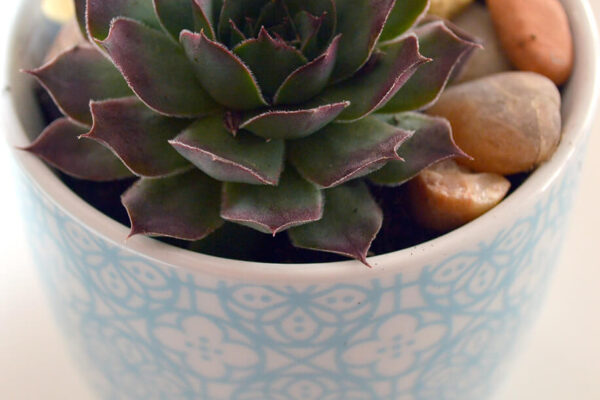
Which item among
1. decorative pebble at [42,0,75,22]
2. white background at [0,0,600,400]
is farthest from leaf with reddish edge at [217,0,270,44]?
white background at [0,0,600,400]

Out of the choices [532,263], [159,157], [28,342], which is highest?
[159,157]

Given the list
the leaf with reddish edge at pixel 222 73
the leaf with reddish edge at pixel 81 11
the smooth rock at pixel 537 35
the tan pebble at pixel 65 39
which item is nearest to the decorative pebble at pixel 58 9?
the tan pebble at pixel 65 39

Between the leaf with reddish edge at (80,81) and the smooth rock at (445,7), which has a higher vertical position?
the leaf with reddish edge at (80,81)

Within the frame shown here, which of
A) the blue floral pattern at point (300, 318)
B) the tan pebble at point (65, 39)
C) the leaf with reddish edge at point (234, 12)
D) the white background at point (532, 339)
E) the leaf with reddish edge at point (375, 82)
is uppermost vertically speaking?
the leaf with reddish edge at point (234, 12)

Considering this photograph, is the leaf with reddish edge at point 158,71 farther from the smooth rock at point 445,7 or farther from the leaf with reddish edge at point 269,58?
the smooth rock at point 445,7

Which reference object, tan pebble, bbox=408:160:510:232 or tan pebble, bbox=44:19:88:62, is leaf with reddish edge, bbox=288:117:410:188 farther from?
tan pebble, bbox=44:19:88:62

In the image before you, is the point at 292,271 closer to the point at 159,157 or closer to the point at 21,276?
the point at 159,157

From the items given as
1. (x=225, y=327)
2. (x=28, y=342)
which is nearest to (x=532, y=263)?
(x=225, y=327)

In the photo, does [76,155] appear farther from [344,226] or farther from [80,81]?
[344,226]
